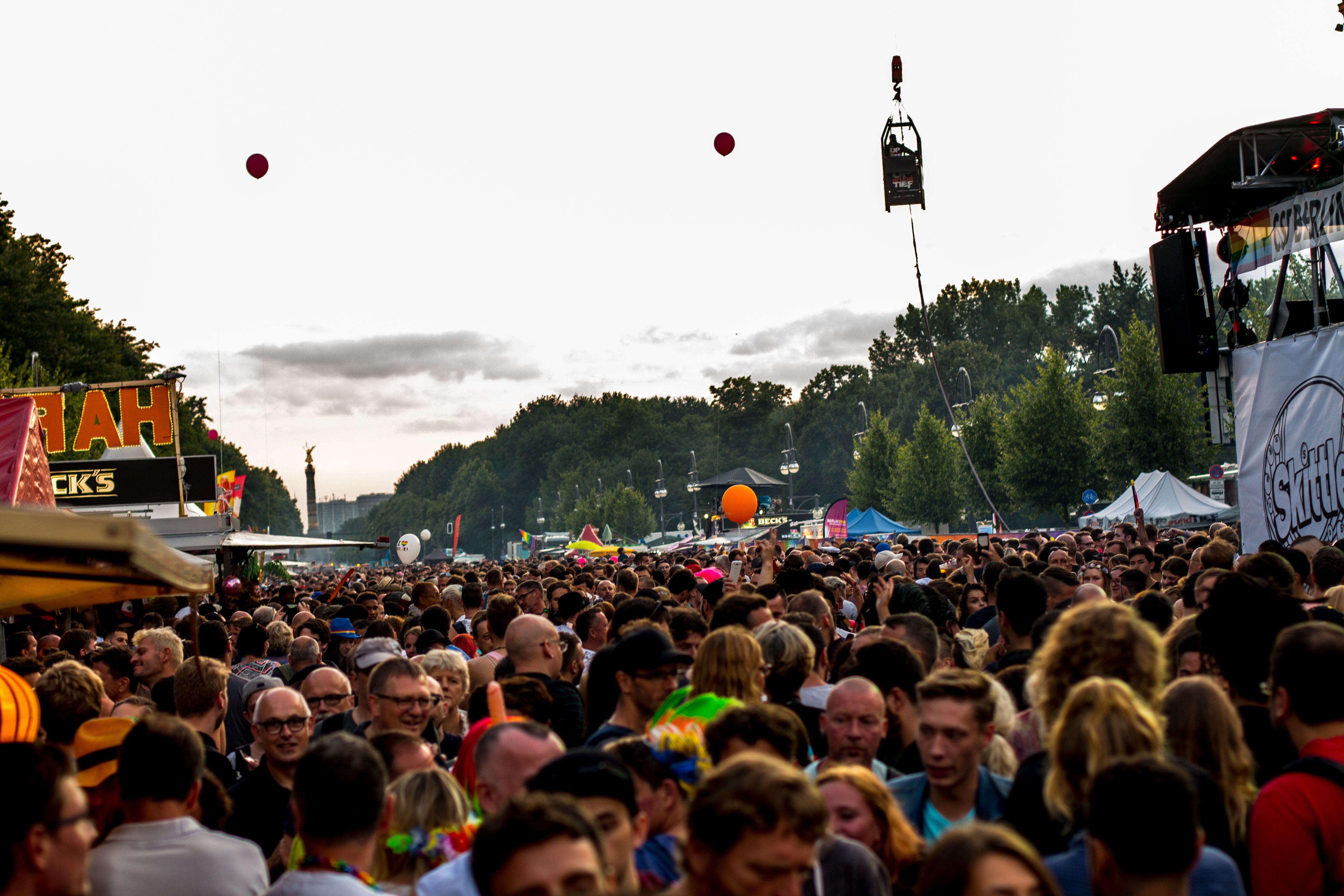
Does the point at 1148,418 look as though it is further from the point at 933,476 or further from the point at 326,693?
the point at 326,693

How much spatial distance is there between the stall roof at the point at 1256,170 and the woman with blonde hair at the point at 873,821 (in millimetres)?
12477

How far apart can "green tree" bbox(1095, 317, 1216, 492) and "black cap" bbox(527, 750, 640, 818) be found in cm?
4557

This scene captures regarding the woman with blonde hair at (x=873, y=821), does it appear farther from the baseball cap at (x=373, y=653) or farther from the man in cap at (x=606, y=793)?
the baseball cap at (x=373, y=653)

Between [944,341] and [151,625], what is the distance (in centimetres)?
11135

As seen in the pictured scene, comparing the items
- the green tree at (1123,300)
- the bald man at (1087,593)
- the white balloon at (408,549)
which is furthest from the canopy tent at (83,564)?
the green tree at (1123,300)

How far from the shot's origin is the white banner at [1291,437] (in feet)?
44.4

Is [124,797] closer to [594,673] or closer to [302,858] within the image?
[302,858]

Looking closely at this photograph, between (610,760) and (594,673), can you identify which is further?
(594,673)

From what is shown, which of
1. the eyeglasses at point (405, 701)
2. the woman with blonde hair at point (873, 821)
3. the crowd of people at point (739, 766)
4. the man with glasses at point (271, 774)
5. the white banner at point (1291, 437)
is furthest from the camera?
the white banner at point (1291, 437)

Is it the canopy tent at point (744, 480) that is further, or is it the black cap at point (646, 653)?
the canopy tent at point (744, 480)

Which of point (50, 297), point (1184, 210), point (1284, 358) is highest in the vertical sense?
point (50, 297)

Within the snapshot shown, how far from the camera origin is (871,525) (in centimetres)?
3438

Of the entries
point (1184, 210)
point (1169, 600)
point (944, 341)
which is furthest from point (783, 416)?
point (1169, 600)

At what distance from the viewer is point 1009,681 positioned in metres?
5.47
